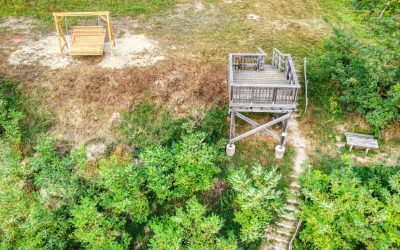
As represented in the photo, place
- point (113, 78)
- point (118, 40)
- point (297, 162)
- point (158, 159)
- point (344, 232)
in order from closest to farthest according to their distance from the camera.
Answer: point (344, 232)
point (158, 159)
point (297, 162)
point (113, 78)
point (118, 40)

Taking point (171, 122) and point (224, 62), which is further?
point (224, 62)

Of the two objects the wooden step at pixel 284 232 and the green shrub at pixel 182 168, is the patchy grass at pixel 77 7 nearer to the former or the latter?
the green shrub at pixel 182 168

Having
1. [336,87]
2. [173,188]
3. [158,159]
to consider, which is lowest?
[173,188]

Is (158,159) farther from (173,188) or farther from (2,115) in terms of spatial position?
(2,115)

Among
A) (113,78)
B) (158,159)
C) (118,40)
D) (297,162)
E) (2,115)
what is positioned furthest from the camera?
(118,40)

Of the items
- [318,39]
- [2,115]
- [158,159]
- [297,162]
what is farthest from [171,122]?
[318,39]

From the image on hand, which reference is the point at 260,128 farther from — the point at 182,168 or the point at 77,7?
the point at 77,7
